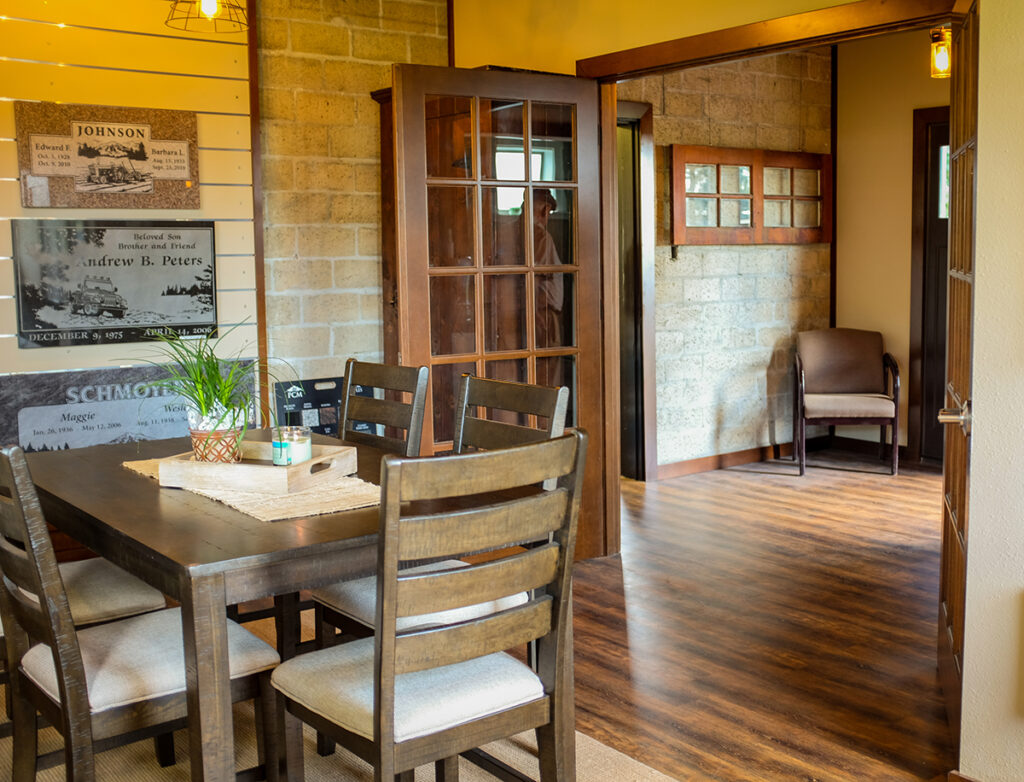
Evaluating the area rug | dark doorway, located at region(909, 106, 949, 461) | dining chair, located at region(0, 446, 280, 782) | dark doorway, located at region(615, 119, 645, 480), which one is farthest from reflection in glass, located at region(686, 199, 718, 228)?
dining chair, located at region(0, 446, 280, 782)

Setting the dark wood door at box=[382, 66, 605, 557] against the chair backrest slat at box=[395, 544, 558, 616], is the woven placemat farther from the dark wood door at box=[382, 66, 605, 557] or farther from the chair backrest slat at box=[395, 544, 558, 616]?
the dark wood door at box=[382, 66, 605, 557]

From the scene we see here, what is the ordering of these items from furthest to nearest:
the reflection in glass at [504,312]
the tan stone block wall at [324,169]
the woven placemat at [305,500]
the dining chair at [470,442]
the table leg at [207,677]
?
the tan stone block wall at [324,169] → the reflection in glass at [504,312] → the dining chair at [470,442] → the woven placemat at [305,500] → the table leg at [207,677]

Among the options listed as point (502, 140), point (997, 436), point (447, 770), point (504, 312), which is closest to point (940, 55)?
point (502, 140)

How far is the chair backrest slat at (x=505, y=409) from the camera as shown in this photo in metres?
2.53

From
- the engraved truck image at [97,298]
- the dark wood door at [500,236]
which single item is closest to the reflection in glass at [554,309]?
the dark wood door at [500,236]

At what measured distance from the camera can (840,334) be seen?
6.84 m

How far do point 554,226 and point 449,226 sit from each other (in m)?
0.49

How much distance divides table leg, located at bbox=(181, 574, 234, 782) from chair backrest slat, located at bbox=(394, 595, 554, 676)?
0.34 m

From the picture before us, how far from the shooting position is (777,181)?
6762 mm

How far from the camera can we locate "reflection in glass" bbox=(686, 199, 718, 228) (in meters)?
6.32

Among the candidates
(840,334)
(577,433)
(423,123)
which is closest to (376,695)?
(577,433)

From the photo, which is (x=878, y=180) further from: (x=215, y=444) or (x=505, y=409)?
(x=215, y=444)

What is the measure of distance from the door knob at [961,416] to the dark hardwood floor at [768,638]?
0.87 m

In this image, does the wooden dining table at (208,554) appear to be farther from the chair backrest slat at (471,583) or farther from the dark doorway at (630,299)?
the dark doorway at (630,299)
